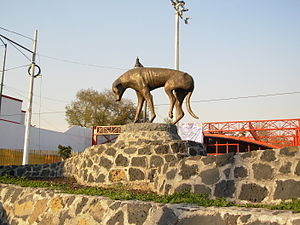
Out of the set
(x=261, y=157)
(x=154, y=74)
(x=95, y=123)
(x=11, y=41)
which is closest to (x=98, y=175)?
(x=154, y=74)

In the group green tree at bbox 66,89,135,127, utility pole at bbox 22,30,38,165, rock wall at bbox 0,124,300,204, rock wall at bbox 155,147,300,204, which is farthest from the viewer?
green tree at bbox 66,89,135,127

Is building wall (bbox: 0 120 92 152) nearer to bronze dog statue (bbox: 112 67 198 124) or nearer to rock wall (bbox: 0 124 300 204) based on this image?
rock wall (bbox: 0 124 300 204)

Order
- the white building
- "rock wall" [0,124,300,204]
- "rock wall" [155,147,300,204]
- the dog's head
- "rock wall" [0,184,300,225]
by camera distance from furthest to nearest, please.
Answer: the white building, the dog's head, "rock wall" [0,124,300,204], "rock wall" [155,147,300,204], "rock wall" [0,184,300,225]

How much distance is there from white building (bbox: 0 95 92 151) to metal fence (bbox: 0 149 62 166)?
9.55ft

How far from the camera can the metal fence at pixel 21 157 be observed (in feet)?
68.8

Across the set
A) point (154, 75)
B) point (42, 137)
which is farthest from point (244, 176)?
point (42, 137)

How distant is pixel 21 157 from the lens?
21984 millimetres

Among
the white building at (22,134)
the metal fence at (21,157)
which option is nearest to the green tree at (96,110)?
the white building at (22,134)

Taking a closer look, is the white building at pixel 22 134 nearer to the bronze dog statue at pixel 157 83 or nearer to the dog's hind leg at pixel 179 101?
the bronze dog statue at pixel 157 83

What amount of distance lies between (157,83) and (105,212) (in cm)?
556

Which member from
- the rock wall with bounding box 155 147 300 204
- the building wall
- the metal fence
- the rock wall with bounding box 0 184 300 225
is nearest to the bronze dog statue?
the rock wall with bounding box 155 147 300 204

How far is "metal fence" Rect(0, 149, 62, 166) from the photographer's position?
21.0 meters

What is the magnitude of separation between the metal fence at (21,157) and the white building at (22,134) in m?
2.91

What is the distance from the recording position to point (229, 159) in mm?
5660
